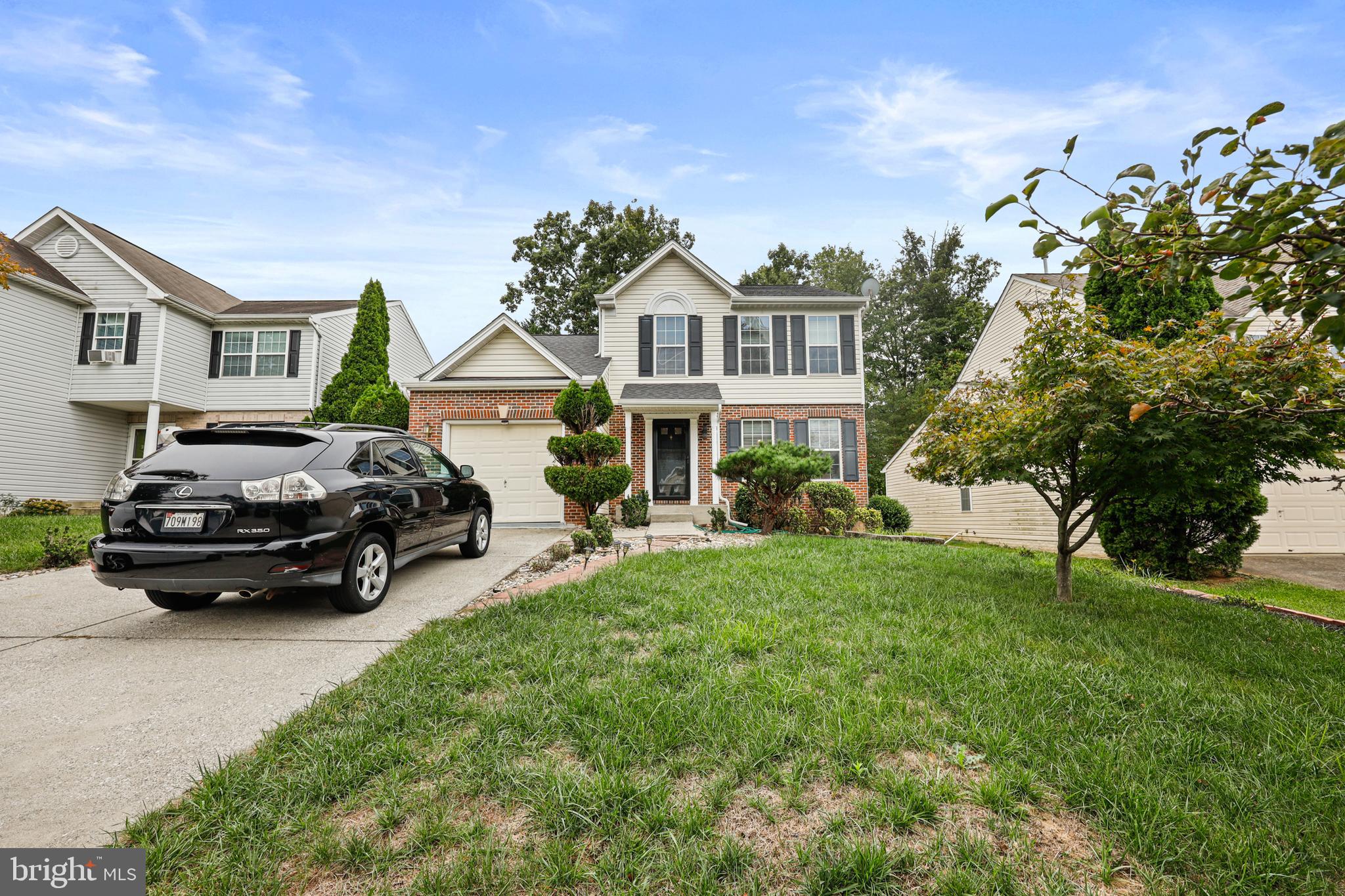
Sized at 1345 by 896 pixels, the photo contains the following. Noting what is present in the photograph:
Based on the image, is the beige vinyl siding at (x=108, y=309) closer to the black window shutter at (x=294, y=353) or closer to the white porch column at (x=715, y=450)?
the black window shutter at (x=294, y=353)

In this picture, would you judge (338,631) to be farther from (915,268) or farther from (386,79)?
(915,268)

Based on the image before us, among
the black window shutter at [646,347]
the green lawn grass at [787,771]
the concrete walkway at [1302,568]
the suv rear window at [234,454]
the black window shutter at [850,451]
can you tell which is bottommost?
the concrete walkway at [1302,568]

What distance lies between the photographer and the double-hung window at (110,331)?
47.6 ft

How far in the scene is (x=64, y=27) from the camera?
7.82 meters

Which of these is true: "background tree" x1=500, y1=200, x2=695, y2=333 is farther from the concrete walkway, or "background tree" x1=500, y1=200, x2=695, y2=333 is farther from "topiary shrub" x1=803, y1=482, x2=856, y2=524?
the concrete walkway

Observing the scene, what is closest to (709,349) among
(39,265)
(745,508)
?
(745,508)

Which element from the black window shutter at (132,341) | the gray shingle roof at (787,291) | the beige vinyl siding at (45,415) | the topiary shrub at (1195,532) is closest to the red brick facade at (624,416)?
the gray shingle roof at (787,291)

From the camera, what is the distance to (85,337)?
47.4 ft

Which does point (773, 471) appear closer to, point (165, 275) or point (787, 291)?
point (787, 291)

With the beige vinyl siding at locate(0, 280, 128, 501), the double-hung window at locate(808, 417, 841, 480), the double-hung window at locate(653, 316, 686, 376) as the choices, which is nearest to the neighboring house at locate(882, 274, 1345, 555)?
the double-hung window at locate(808, 417, 841, 480)

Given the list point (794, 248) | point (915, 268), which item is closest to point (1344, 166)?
point (794, 248)

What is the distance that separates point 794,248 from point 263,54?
2675cm

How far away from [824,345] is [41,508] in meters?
19.7

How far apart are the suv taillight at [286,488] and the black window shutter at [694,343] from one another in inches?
427
